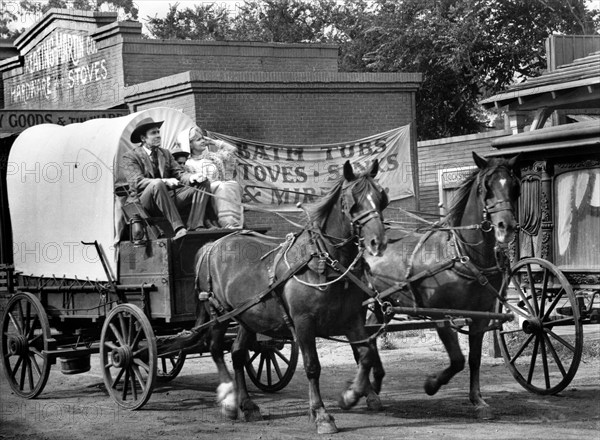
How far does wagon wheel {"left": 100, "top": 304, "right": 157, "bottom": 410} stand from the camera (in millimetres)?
9859

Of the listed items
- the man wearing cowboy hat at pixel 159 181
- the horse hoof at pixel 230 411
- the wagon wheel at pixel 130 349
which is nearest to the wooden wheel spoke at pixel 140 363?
the wagon wheel at pixel 130 349

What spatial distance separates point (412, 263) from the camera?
10.2 metres

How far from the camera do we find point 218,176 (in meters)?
10.9

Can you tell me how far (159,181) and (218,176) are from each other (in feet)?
2.88

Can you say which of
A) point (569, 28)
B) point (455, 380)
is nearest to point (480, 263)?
point (455, 380)

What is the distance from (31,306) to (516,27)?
21.0 metres

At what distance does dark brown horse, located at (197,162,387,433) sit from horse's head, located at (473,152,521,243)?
1315 mm

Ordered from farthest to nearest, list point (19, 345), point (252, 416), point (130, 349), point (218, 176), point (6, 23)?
point (6, 23) → point (19, 345) → point (218, 176) → point (130, 349) → point (252, 416)

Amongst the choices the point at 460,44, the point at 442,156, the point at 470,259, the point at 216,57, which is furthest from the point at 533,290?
the point at 460,44

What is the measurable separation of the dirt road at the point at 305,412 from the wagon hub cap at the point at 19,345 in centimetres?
49

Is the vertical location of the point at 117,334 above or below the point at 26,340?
above

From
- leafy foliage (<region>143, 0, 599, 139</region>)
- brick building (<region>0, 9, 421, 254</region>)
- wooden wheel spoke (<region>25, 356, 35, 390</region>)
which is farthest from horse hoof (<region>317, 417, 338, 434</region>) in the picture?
leafy foliage (<region>143, 0, 599, 139</region>)

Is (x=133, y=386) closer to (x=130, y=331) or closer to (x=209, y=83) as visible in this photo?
(x=130, y=331)

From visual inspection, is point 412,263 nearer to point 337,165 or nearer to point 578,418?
point 578,418
